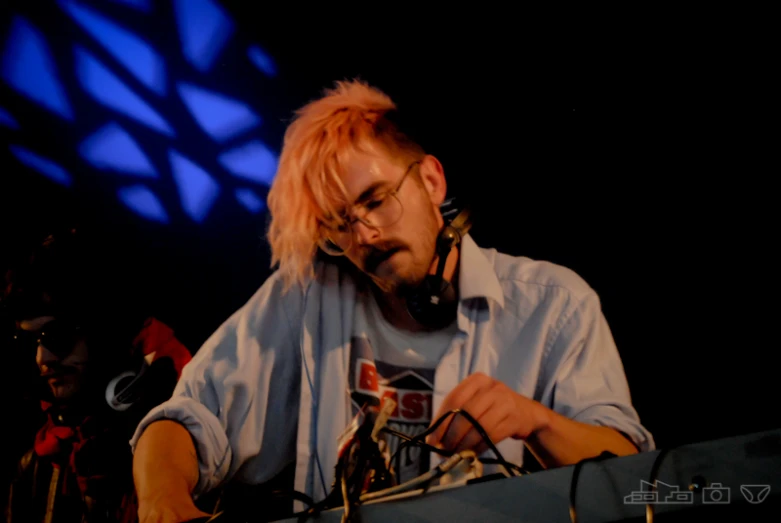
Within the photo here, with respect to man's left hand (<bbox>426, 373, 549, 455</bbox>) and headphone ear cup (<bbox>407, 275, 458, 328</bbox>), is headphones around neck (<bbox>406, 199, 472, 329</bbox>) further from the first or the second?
man's left hand (<bbox>426, 373, 549, 455</bbox>)

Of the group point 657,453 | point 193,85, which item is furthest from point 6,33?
point 657,453

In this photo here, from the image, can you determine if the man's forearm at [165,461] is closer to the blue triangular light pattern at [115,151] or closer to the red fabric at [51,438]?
the red fabric at [51,438]

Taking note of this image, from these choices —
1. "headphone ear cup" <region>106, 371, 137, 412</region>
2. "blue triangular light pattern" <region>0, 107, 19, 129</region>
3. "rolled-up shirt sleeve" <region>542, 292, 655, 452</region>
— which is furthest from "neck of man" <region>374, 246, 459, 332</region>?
"blue triangular light pattern" <region>0, 107, 19, 129</region>

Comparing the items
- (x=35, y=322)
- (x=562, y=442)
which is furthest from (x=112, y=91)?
(x=562, y=442)

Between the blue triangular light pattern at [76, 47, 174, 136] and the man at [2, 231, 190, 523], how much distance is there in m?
0.45

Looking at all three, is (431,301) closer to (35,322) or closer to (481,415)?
(481,415)

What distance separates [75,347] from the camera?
1.50 metres

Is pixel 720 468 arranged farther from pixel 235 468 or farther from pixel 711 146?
pixel 235 468

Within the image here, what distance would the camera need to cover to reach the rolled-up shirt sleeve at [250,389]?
1.28m

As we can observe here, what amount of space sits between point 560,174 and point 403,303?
474 mm

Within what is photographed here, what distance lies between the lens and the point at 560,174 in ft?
4.44

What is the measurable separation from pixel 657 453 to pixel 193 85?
1543mm

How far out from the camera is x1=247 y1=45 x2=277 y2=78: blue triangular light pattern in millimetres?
1625

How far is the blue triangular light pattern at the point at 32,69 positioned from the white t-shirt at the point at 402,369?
3.67 ft
